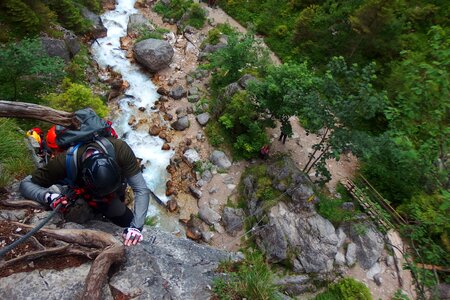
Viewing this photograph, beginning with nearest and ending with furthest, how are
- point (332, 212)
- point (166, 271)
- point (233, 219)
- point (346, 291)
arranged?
point (166, 271)
point (346, 291)
point (332, 212)
point (233, 219)

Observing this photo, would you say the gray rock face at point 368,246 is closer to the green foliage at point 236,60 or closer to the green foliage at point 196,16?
the green foliage at point 236,60

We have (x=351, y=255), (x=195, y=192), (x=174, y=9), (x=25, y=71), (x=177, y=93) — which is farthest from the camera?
(x=174, y=9)

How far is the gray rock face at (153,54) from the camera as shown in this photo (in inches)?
578

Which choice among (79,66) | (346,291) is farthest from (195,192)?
(79,66)

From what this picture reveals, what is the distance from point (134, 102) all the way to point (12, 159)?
8.27m

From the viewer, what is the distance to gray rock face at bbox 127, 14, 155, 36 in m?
16.3

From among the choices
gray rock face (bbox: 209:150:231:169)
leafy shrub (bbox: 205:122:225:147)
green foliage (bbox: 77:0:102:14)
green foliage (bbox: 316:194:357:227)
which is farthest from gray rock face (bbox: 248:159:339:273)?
green foliage (bbox: 77:0:102:14)

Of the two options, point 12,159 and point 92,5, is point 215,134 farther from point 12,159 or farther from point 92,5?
point 92,5

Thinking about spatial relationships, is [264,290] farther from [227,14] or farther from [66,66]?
[227,14]

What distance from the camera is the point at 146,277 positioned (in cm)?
429

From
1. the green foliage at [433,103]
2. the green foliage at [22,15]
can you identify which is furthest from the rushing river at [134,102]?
the green foliage at [433,103]

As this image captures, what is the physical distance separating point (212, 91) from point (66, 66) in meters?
6.12

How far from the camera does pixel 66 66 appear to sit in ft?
40.1

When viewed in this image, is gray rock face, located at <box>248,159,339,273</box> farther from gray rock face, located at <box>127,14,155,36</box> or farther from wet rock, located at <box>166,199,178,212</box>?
gray rock face, located at <box>127,14,155,36</box>
